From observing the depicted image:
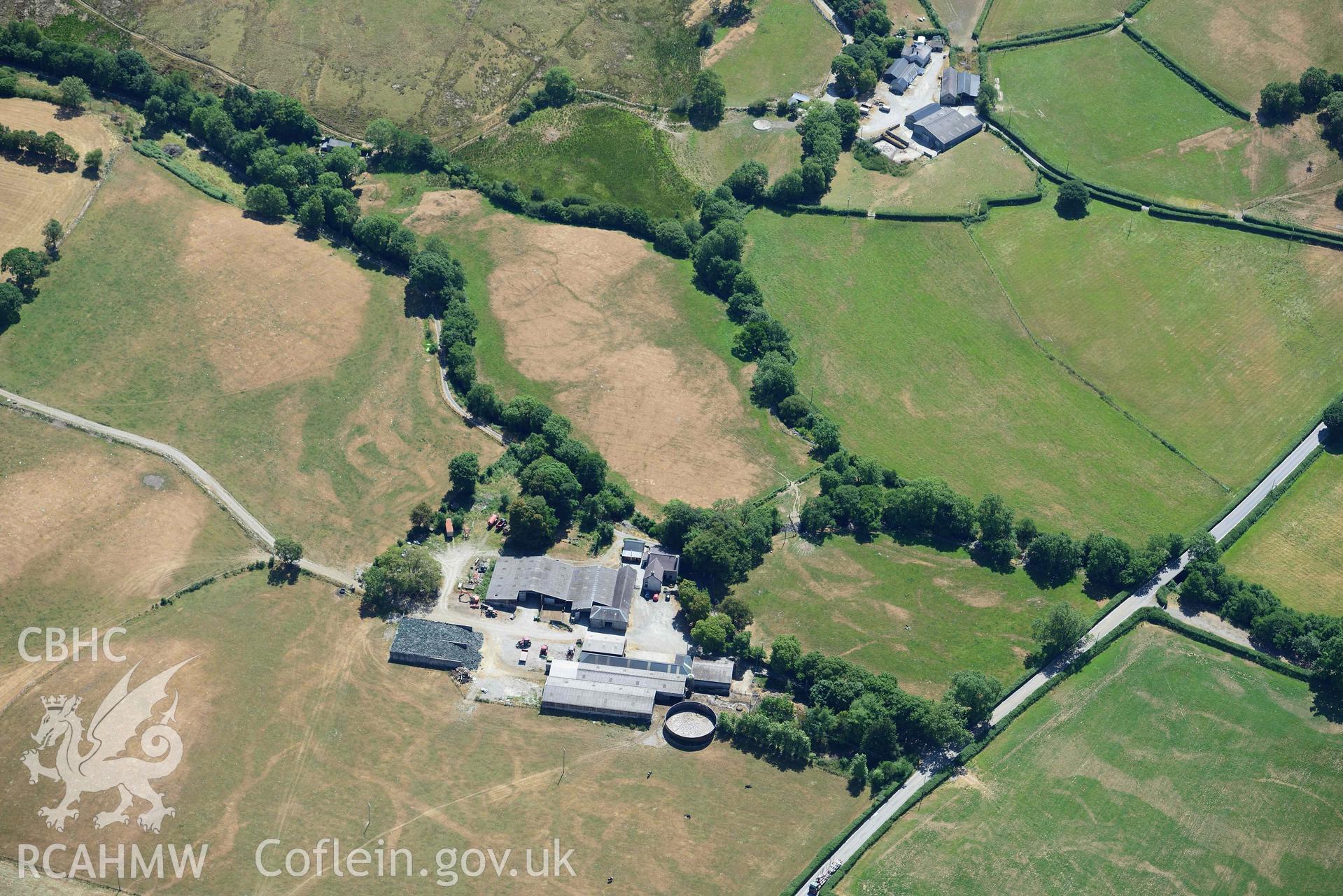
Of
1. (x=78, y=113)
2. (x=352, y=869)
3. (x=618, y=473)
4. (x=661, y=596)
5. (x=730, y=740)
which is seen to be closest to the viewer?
(x=352, y=869)

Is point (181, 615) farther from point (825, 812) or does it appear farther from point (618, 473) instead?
point (825, 812)

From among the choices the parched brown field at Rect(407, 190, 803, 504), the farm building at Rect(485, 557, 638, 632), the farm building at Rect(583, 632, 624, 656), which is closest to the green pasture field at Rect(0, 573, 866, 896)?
the farm building at Rect(583, 632, 624, 656)

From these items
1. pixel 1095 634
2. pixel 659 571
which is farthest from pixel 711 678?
pixel 1095 634

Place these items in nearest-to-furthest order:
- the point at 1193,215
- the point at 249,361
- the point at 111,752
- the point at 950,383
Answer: the point at 111,752 → the point at 249,361 → the point at 950,383 → the point at 1193,215

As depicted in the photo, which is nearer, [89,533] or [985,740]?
[985,740]

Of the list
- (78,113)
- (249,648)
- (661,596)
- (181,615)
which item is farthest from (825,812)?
(78,113)

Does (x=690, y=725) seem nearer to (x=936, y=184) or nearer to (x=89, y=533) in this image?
(x=89, y=533)

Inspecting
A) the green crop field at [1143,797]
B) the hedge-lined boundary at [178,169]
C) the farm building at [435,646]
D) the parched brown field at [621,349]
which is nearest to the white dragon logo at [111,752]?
the farm building at [435,646]
